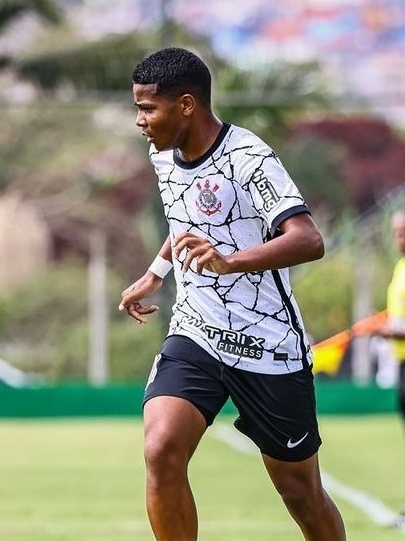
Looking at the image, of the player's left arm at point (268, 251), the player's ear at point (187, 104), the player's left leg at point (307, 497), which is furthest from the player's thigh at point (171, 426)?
the player's ear at point (187, 104)

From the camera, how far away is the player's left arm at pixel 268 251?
6469 millimetres

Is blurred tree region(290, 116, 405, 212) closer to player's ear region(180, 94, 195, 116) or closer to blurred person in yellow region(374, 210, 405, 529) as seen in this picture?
blurred person in yellow region(374, 210, 405, 529)

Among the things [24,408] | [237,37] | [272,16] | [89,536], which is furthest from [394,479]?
[272,16]

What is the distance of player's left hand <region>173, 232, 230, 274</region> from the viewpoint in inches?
254

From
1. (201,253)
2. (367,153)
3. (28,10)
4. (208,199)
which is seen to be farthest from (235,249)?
(367,153)

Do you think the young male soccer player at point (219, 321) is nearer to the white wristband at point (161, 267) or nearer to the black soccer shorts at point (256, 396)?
the black soccer shorts at point (256, 396)

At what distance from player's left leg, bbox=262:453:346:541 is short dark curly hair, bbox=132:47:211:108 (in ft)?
4.97

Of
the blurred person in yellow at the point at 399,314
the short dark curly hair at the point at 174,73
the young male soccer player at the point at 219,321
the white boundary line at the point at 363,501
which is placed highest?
the short dark curly hair at the point at 174,73

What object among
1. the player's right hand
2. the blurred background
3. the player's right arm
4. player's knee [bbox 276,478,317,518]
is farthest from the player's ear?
the blurred background

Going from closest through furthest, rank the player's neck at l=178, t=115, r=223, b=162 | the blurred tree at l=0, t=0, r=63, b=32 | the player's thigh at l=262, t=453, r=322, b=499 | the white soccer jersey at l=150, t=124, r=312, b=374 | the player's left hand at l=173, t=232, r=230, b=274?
the player's left hand at l=173, t=232, r=230, b=274, the white soccer jersey at l=150, t=124, r=312, b=374, the player's neck at l=178, t=115, r=223, b=162, the player's thigh at l=262, t=453, r=322, b=499, the blurred tree at l=0, t=0, r=63, b=32

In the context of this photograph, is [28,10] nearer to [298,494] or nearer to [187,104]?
[187,104]

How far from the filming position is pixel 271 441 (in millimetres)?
7117

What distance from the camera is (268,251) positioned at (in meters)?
6.62

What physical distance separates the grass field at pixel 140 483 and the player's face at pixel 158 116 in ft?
12.3
